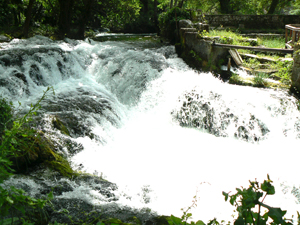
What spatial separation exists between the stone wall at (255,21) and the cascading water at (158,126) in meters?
11.6

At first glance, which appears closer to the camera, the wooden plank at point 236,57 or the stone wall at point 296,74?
the stone wall at point 296,74

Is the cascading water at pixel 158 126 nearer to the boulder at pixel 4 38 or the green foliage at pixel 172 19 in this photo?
the boulder at pixel 4 38

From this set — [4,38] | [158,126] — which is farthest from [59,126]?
[4,38]

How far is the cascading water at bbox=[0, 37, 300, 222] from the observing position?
189 inches

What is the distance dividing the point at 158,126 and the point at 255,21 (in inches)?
635

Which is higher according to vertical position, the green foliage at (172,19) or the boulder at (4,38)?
the green foliage at (172,19)

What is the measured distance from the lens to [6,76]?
7.53 meters

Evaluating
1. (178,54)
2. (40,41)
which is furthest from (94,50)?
(178,54)

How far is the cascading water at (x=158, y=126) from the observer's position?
4801 mm

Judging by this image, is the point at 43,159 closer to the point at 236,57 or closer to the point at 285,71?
the point at 285,71

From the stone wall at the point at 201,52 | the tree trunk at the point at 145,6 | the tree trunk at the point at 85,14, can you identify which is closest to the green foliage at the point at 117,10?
the tree trunk at the point at 85,14

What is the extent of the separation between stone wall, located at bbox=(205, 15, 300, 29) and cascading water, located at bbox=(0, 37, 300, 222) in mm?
11621

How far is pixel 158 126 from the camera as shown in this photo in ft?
25.7

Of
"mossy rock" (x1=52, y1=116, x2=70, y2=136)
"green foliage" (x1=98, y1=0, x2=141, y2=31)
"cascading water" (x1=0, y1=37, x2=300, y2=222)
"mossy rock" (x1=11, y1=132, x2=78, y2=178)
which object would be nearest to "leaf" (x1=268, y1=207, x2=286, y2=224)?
"cascading water" (x1=0, y1=37, x2=300, y2=222)
